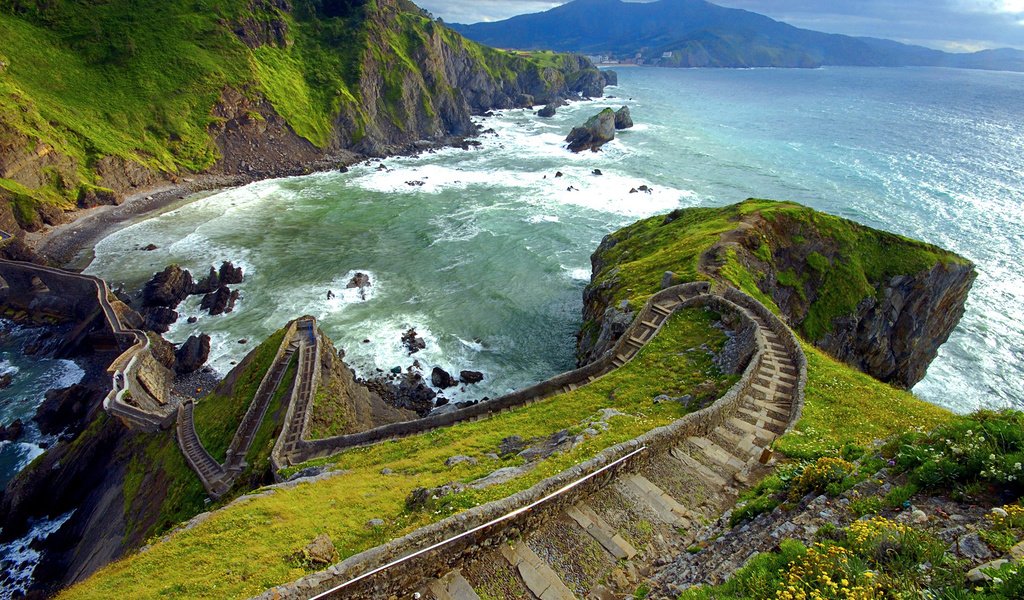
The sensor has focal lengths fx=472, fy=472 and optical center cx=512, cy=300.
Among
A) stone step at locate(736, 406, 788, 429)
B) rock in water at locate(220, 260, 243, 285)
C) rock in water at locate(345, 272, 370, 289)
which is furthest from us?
rock in water at locate(345, 272, 370, 289)

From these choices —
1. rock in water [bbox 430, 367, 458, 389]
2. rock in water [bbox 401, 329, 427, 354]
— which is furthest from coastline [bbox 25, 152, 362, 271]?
rock in water [bbox 430, 367, 458, 389]

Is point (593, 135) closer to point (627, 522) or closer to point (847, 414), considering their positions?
point (847, 414)

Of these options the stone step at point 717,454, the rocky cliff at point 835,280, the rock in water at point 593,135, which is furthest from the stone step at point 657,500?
the rock in water at point 593,135

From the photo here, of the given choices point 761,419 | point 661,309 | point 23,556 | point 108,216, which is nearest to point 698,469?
point 761,419

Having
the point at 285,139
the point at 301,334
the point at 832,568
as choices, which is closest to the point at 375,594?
the point at 832,568

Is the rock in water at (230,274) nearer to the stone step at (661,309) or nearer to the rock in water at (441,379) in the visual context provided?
the rock in water at (441,379)

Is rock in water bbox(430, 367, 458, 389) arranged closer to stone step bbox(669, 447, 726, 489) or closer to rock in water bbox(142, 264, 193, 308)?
stone step bbox(669, 447, 726, 489)
